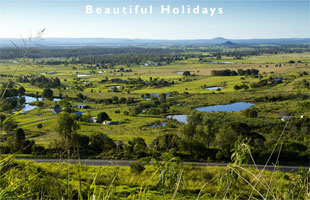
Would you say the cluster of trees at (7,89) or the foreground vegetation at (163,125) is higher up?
the cluster of trees at (7,89)

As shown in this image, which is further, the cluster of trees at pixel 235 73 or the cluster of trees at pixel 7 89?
the cluster of trees at pixel 235 73

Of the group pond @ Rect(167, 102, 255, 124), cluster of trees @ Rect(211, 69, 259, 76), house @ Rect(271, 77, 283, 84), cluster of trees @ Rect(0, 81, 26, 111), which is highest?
cluster of trees @ Rect(0, 81, 26, 111)

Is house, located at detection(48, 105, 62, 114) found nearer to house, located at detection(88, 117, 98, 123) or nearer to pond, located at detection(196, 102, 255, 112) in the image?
house, located at detection(88, 117, 98, 123)

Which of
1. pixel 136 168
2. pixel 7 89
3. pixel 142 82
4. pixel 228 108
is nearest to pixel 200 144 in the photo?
pixel 136 168

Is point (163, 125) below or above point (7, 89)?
below

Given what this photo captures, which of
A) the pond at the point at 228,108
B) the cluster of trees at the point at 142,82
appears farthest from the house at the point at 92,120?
the cluster of trees at the point at 142,82

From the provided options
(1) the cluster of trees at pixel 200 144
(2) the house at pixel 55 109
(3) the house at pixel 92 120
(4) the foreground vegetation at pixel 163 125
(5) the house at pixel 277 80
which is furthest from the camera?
(5) the house at pixel 277 80

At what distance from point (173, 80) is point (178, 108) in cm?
3774

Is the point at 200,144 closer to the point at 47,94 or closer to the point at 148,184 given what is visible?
the point at 148,184

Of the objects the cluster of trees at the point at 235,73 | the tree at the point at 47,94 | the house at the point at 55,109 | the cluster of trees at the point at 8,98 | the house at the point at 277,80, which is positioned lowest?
the house at the point at 55,109

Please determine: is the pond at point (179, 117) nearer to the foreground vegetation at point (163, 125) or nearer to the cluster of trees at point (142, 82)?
the foreground vegetation at point (163, 125)

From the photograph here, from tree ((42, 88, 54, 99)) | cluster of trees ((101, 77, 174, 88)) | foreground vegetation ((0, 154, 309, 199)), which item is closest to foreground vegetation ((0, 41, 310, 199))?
tree ((42, 88, 54, 99))

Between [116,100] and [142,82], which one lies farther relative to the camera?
[142,82]

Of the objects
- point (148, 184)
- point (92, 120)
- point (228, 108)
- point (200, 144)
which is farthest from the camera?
point (228, 108)
